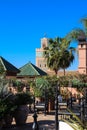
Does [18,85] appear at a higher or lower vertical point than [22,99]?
higher

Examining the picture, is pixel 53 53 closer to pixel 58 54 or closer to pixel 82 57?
pixel 58 54

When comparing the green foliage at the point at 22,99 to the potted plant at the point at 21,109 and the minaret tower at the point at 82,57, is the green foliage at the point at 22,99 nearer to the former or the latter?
the potted plant at the point at 21,109

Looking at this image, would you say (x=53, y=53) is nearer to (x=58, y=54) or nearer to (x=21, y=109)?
(x=58, y=54)

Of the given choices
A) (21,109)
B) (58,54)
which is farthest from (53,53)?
(21,109)

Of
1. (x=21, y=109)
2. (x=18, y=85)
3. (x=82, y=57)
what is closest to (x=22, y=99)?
(x=21, y=109)

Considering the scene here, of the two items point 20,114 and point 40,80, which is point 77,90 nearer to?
point 40,80

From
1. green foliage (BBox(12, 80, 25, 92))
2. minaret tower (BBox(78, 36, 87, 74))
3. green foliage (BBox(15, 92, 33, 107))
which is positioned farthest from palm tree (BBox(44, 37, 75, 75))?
green foliage (BBox(15, 92, 33, 107))

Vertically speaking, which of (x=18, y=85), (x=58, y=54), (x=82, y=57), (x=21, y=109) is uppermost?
(x=58, y=54)

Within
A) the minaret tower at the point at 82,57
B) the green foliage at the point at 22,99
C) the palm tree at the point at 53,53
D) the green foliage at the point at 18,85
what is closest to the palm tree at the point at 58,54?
the palm tree at the point at 53,53

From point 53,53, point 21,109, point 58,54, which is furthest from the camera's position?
point 53,53

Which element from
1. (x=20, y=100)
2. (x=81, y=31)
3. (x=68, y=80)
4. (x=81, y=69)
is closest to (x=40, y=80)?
(x=68, y=80)

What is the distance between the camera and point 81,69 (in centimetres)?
4469

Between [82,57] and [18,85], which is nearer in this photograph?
[18,85]

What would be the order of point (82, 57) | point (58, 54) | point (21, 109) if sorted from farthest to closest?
point (58, 54) < point (82, 57) < point (21, 109)
